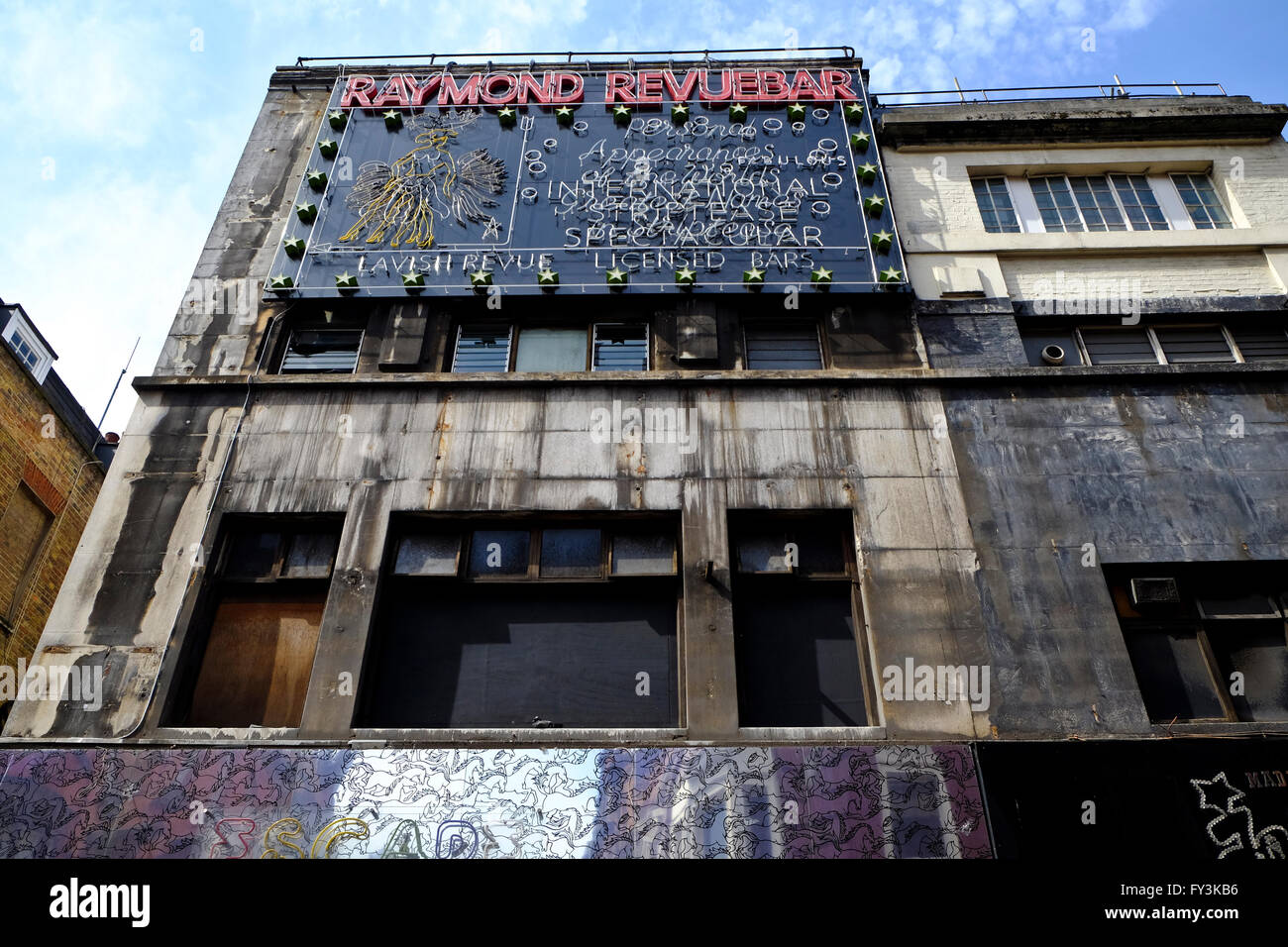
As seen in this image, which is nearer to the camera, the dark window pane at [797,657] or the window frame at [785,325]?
the dark window pane at [797,657]

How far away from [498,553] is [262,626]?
9.60 ft

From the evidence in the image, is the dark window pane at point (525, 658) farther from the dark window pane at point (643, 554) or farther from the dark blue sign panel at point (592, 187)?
the dark blue sign panel at point (592, 187)

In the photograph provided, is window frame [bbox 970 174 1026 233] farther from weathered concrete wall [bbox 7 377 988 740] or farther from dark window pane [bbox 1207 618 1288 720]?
dark window pane [bbox 1207 618 1288 720]

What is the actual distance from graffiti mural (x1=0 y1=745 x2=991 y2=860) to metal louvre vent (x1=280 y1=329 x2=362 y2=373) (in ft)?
18.6

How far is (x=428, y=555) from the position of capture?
1004 cm

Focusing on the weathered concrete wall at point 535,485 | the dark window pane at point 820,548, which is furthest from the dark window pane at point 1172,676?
the dark window pane at point 820,548

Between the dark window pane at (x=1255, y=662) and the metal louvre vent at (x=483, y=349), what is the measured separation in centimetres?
982

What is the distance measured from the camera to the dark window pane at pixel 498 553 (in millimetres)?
10016

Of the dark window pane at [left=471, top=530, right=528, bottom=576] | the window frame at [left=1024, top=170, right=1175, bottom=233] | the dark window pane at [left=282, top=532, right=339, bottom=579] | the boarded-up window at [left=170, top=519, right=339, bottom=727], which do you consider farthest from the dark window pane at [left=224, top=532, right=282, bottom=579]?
the window frame at [left=1024, top=170, right=1175, bottom=233]

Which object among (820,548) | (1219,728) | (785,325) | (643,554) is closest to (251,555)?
(643,554)

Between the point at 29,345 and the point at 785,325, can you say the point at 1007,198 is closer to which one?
the point at 785,325

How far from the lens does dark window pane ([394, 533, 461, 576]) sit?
9.91 metres
